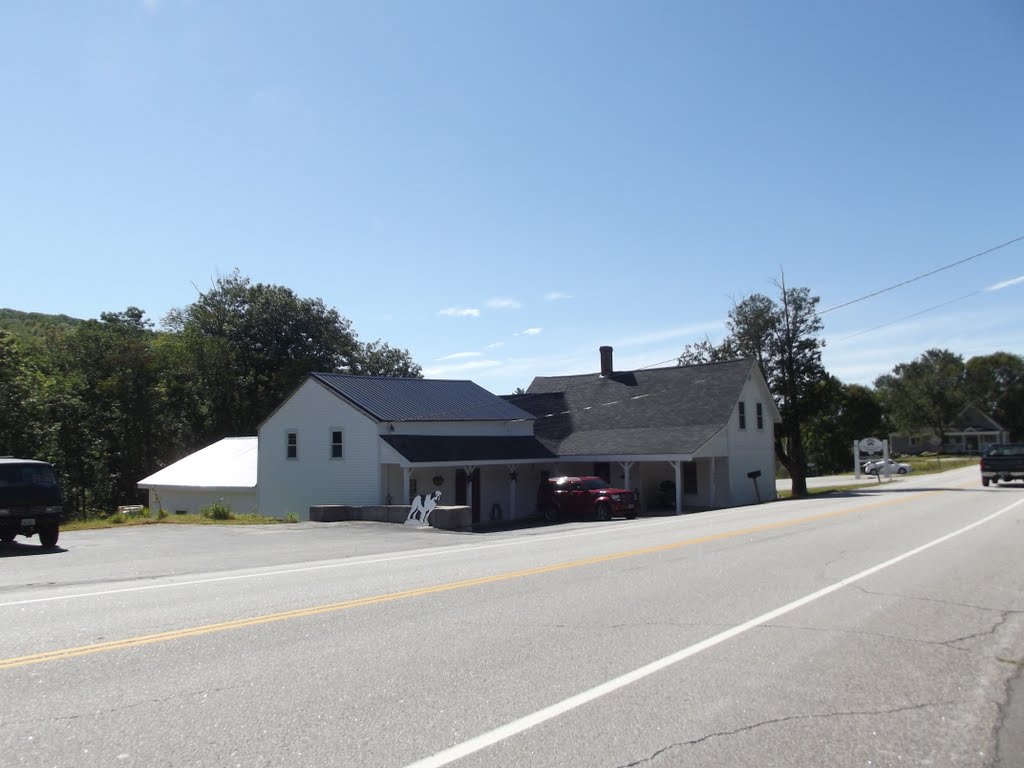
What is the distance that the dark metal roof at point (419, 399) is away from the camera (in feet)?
110

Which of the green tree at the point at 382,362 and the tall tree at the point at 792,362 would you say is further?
the green tree at the point at 382,362

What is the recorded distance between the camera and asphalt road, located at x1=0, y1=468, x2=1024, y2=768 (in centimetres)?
516

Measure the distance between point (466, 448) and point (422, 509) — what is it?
7.50 meters

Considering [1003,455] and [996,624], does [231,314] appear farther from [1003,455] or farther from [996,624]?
[996,624]

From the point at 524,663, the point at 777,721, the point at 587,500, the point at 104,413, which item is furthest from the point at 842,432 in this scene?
the point at 777,721

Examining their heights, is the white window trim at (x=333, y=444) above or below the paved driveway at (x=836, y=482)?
above

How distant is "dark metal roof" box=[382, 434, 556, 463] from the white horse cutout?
3837 millimetres

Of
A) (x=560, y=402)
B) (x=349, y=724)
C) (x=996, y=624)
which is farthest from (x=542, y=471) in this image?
(x=349, y=724)

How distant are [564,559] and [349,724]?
9.01 meters

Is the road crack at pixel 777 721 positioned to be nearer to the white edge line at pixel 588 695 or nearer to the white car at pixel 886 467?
the white edge line at pixel 588 695

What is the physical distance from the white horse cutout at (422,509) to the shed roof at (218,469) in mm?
13737

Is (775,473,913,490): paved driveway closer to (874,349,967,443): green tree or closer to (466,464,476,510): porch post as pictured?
(466,464,476,510): porch post

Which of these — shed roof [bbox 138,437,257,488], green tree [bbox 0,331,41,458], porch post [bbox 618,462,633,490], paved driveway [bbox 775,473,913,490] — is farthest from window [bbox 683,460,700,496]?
green tree [bbox 0,331,41,458]

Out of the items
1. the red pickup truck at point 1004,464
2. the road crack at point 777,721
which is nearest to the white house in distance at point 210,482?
the red pickup truck at point 1004,464
